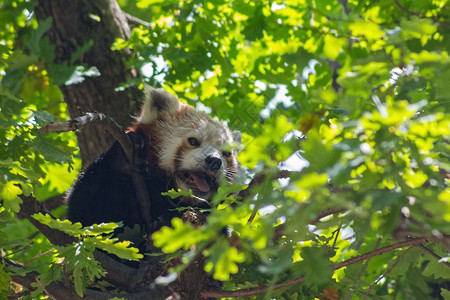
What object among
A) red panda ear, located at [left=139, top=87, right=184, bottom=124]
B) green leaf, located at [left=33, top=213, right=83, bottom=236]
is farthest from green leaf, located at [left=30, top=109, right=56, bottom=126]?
red panda ear, located at [left=139, top=87, right=184, bottom=124]

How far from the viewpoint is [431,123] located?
2.31 metres

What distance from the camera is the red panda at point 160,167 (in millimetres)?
5364

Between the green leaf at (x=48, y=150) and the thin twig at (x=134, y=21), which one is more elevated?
the green leaf at (x=48, y=150)

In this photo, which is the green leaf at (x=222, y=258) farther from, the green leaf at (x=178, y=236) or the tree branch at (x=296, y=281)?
the tree branch at (x=296, y=281)

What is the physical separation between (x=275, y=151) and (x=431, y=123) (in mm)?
613

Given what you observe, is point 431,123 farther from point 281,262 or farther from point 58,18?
point 58,18

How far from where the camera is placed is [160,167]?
5926 mm

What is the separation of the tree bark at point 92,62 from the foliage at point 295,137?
30 centimetres

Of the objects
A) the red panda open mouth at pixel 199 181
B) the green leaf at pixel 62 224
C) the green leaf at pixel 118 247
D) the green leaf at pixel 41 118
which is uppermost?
the green leaf at pixel 41 118

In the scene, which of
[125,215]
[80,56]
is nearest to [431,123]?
[125,215]

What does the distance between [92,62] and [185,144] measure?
1275mm

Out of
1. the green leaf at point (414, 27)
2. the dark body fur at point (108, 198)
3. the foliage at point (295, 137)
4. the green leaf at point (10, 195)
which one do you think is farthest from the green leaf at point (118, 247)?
the green leaf at point (414, 27)

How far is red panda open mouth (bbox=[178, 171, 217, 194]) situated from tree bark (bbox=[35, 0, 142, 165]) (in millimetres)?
854

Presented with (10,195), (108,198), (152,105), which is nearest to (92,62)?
(152,105)
